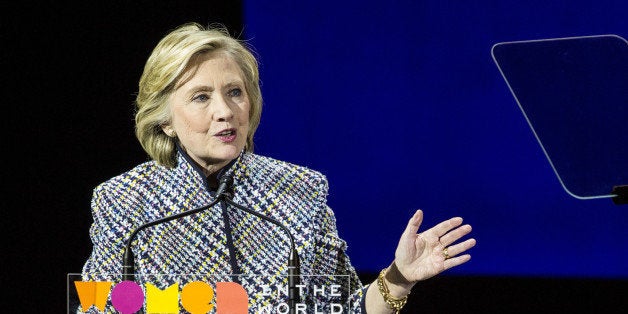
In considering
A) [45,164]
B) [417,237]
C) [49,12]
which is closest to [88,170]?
[45,164]

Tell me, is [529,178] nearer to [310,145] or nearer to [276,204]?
[310,145]

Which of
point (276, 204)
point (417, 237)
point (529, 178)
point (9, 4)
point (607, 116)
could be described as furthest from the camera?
point (9, 4)

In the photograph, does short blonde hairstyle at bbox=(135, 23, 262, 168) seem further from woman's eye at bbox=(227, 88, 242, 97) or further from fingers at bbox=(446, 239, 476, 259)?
fingers at bbox=(446, 239, 476, 259)

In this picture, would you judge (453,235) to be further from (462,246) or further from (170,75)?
(170,75)

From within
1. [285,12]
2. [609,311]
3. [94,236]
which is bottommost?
[609,311]

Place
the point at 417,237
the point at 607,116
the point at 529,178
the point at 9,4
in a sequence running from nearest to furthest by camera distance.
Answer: the point at 607,116 < the point at 417,237 < the point at 529,178 < the point at 9,4

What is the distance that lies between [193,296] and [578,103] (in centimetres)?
62

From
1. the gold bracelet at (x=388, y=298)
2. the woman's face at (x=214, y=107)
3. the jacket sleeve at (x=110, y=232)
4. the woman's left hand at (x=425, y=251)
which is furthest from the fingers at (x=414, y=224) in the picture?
the jacket sleeve at (x=110, y=232)

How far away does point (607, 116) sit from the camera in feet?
4.33

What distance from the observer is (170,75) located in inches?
66.2

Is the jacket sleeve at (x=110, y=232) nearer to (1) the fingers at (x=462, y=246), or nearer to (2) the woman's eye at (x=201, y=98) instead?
(2) the woman's eye at (x=201, y=98)

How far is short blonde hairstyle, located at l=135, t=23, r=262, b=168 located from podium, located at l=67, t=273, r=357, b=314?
0.50 metres

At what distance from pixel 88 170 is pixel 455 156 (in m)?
1.10

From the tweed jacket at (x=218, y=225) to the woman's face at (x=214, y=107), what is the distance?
0.05m
